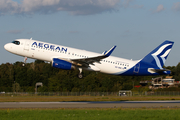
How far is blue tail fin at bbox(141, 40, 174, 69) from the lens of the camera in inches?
1775

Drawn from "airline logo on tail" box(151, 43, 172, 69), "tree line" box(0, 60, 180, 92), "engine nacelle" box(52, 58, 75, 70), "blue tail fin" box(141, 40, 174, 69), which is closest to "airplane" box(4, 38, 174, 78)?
"engine nacelle" box(52, 58, 75, 70)

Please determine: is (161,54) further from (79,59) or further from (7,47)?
(7,47)

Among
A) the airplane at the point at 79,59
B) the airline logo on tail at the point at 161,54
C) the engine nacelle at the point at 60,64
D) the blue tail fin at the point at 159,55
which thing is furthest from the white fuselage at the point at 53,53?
the airline logo on tail at the point at 161,54

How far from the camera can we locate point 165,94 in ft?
228

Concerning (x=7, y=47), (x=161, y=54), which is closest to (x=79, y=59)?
(x=7, y=47)

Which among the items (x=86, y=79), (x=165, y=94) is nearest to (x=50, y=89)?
(x=86, y=79)

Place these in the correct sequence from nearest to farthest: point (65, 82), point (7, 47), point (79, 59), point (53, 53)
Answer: point (79, 59), point (53, 53), point (7, 47), point (65, 82)

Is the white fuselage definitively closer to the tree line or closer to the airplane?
the airplane

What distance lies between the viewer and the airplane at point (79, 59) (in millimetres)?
39781

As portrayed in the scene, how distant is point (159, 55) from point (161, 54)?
45cm

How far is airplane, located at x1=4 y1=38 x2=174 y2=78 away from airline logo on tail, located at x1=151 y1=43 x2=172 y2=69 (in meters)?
0.49

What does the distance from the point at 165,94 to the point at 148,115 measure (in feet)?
157

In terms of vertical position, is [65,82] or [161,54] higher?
[161,54]

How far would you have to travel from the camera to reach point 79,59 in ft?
129
